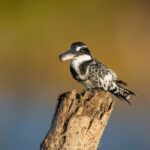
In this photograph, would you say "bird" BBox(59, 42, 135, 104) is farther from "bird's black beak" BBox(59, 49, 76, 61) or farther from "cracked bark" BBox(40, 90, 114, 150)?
"cracked bark" BBox(40, 90, 114, 150)

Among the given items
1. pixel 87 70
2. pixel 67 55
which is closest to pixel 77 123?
pixel 67 55

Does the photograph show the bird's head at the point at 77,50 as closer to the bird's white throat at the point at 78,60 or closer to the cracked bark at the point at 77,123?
the bird's white throat at the point at 78,60

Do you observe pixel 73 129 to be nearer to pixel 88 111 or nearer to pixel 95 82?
pixel 88 111

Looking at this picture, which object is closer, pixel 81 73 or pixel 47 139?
pixel 47 139

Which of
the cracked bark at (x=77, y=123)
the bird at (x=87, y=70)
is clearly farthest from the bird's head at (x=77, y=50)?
the cracked bark at (x=77, y=123)

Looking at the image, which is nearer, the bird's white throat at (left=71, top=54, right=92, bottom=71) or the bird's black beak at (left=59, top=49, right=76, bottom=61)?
the bird's black beak at (left=59, top=49, right=76, bottom=61)

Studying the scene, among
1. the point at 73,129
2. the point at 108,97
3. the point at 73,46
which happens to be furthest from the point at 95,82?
the point at 73,129

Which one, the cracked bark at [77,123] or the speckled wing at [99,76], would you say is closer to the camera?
the cracked bark at [77,123]

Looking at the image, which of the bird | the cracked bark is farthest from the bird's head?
the cracked bark
